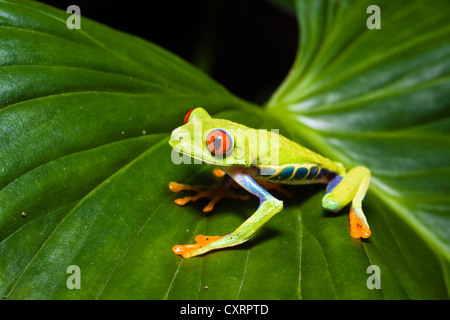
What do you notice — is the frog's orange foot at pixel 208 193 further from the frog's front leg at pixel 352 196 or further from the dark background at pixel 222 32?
the dark background at pixel 222 32

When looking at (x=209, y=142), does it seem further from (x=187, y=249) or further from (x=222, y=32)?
(x=222, y=32)


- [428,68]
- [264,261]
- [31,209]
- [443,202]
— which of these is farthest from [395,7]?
[31,209]

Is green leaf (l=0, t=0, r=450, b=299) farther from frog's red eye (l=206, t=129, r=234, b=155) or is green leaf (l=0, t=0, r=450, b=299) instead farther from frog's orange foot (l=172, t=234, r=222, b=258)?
frog's red eye (l=206, t=129, r=234, b=155)

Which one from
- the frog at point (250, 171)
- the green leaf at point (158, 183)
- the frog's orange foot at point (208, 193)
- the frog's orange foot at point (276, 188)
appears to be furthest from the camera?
the frog's orange foot at point (276, 188)

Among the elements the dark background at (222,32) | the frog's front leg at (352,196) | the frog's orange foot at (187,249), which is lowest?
the frog's orange foot at (187,249)

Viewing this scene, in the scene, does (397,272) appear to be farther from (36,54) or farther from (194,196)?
(36,54)

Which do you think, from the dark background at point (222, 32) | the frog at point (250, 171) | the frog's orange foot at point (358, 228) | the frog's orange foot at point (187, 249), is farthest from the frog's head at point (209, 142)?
the dark background at point (222, 32)

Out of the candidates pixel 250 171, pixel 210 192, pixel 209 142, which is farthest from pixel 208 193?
pixel 209 142

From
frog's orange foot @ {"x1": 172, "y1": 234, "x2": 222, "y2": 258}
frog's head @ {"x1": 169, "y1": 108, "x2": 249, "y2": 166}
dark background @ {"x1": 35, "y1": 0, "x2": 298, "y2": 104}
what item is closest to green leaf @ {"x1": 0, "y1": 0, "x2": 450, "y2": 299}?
frog's orange foot @ {"x1": 172, "y1": 234, "x2": 222, "y2": 258}
